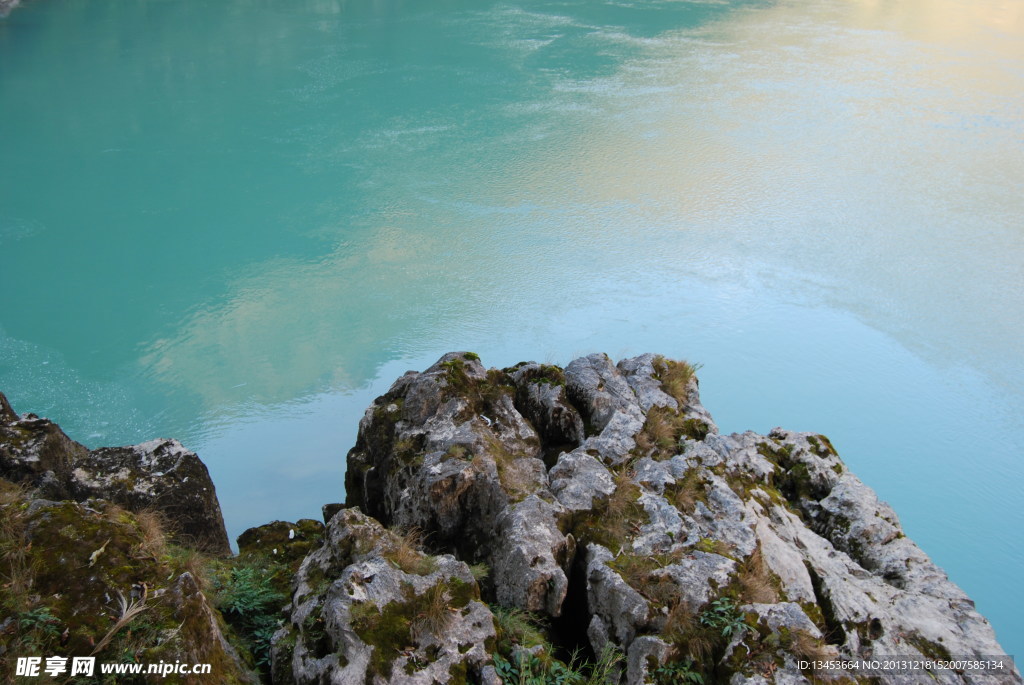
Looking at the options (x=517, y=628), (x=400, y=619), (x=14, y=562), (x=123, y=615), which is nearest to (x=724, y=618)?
(x=517, y=628)

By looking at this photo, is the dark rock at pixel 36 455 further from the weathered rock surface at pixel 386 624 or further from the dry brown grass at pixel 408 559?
the dry brown grass at pixel 408 559

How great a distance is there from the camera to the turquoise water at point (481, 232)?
343 inches

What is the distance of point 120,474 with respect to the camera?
4.84m

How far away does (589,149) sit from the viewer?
14.1 meters

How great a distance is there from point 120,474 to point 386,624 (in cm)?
243

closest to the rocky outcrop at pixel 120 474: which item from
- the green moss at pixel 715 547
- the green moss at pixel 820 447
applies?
the green moss at pixel 715 547

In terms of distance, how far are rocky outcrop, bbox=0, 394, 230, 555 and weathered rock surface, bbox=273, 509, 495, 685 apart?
139 cm

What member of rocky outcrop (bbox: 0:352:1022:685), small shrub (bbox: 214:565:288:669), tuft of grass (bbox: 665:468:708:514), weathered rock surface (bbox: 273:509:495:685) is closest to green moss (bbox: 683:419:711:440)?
rocky outcrop (bbox: 0:352:1022:685)

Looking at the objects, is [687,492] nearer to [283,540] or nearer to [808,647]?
[808,647]

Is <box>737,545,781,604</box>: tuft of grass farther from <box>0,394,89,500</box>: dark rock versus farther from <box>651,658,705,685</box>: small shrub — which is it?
<box>0,394,89,500</box>: dark rock

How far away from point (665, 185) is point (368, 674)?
440 inches

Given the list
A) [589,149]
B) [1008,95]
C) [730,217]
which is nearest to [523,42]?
[589,149]

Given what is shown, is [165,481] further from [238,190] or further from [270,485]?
[238,190]

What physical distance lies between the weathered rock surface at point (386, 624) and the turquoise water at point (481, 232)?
3.72 metres
